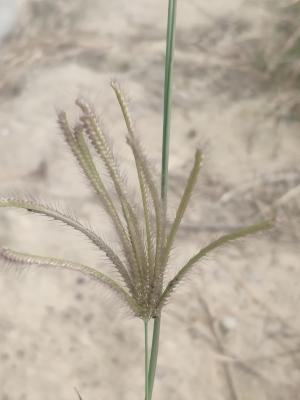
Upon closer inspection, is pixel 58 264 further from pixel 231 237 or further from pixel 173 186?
pixel 173 186

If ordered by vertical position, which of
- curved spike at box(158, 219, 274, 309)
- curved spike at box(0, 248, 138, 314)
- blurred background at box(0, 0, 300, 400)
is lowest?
curved spike at box(0, 248, 138, 314)

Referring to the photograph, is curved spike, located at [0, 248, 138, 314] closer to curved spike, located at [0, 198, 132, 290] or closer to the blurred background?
curved spike, located at [0, 198, 132, 290]

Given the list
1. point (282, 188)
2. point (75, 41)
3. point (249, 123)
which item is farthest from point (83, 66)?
point (282, 188)

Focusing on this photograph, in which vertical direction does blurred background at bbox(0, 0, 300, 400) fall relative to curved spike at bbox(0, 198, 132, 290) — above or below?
above

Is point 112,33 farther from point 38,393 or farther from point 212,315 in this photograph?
point 38,393

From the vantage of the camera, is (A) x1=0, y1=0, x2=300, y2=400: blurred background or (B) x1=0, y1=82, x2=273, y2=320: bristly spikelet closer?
(B) x1=0, y1=82, x2=273, y2=320: bristly spikelet

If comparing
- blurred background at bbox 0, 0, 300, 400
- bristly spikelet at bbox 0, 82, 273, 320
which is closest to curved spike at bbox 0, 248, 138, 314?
bristly spikelet at bbox 0, 82, 273, 320

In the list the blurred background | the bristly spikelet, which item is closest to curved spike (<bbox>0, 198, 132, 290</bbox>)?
the bristly spikelet

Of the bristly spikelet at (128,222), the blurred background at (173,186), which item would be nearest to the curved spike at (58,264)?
the bristly spikelet at (128,222)
